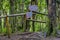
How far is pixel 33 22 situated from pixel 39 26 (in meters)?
1.12

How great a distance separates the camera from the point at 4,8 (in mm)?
15141

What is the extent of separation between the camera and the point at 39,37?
7.48 meters

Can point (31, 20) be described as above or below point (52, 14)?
below

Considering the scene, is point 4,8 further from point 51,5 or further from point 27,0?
point 51,5

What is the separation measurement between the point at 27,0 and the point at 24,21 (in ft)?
19.2

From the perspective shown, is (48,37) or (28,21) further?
(28,21)

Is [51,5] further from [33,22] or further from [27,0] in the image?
[27,0]

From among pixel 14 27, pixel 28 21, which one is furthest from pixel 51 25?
pixel 14 27

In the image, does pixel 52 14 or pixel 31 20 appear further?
pixel 31 20

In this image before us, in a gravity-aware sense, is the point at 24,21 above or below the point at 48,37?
above

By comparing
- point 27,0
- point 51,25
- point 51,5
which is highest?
point 27,0

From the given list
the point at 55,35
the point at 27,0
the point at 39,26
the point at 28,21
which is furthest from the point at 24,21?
the point at 27,0

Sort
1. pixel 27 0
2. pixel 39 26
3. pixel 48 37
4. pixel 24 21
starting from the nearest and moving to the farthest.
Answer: pixel 48 37 → pixel 24 21 → pixel 39 26 → pixel 27 0

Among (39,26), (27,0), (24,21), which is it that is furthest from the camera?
(27,0)
